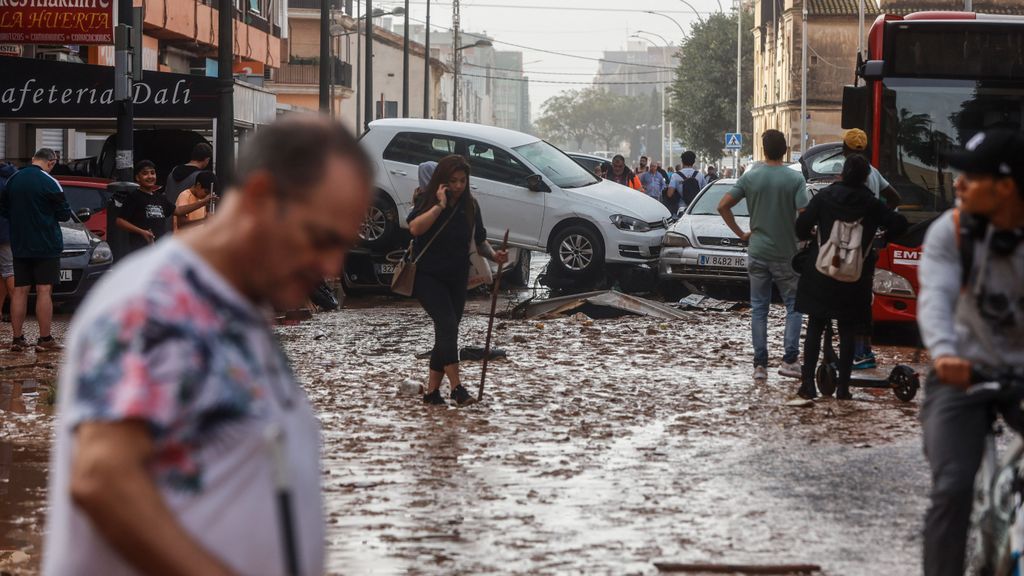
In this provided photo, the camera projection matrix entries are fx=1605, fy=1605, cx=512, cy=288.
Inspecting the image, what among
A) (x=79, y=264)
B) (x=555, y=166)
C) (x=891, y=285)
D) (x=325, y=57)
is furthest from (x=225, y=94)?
(x=325, y=57)

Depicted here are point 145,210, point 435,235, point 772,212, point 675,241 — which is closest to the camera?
point 435,235

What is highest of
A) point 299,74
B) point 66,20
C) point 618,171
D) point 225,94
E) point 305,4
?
point 305,4

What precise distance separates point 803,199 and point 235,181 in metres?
9.67

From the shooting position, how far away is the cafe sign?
21.9 m

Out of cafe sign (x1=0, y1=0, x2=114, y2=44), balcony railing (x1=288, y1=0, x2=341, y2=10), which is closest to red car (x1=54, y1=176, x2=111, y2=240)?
cafe sign (x1=0, y1=0, x2=114, y2=44)

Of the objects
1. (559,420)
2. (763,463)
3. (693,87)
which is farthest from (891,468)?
(693,87)

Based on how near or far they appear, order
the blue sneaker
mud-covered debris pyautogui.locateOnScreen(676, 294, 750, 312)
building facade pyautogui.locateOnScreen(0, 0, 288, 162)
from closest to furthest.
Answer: the blue sneaker → mud-covered debris pyautogui.locateOnScreen(676, 294, 750, 312) → building facade pyautogui.locateOnScreen(0, 0, 288, 162)

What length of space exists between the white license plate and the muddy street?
210 inches

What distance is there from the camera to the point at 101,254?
17.7 meters

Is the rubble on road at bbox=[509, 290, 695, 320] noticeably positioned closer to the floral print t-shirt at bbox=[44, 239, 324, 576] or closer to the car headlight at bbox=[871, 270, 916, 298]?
the car headlight at bbox=[871, 270, 916, 298]

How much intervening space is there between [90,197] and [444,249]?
32.9 ft

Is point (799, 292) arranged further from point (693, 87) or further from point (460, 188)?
point (693, 87)

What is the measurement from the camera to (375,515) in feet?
23.5

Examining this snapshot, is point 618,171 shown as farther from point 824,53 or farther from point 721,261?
point 824,53
